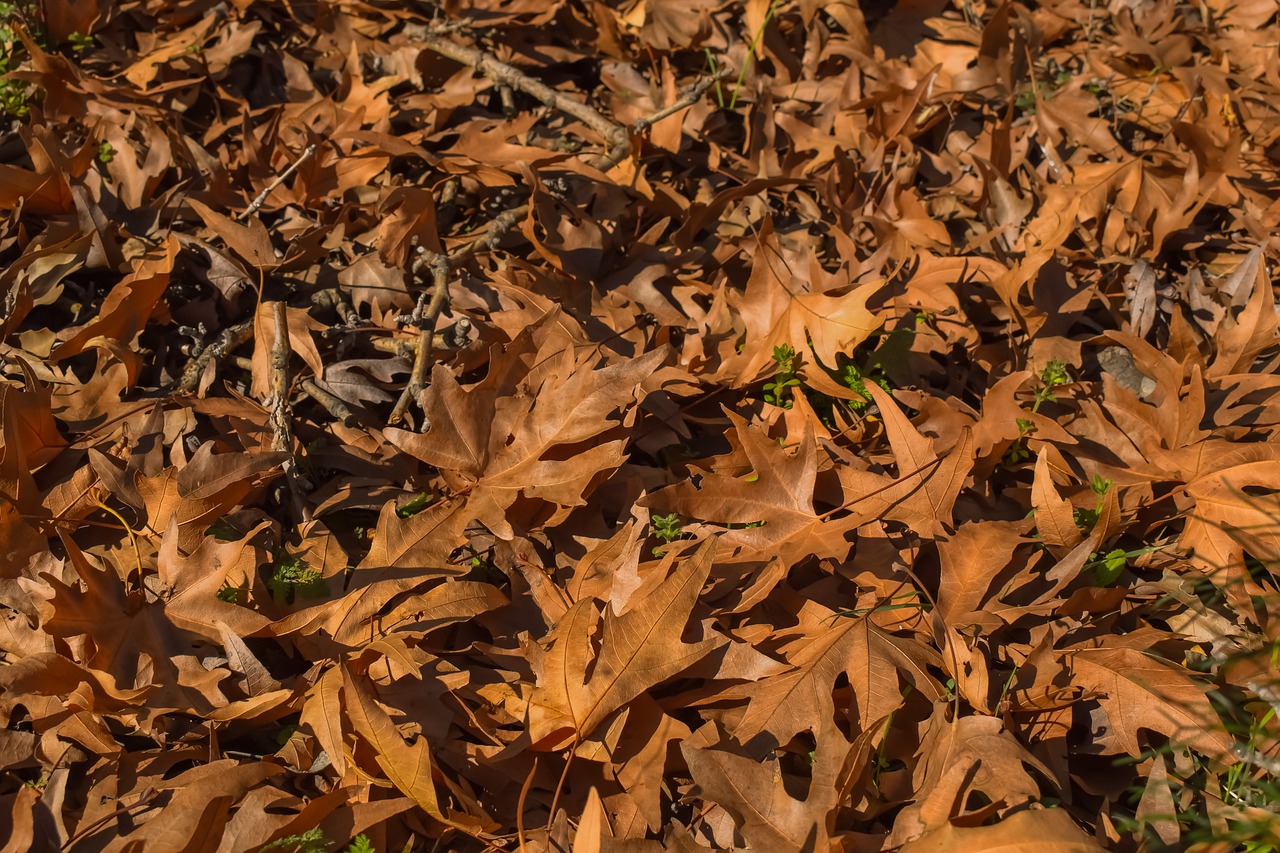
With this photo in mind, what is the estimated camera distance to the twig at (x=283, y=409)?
75.5 inches

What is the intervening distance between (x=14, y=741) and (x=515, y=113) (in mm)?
2020

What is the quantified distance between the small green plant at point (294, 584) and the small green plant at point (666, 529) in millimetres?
612

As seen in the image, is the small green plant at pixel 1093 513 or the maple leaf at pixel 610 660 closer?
the maple leaf at pixel 610 660

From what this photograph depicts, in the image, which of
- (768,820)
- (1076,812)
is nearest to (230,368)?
(768,820)

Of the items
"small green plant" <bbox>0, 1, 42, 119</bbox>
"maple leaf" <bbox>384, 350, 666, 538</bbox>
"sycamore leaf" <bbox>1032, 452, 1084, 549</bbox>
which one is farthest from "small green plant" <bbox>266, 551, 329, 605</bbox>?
"small green plant" <bbox>0, 1, 42, 119</bbox>

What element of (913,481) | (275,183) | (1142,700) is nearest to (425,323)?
(275,183)

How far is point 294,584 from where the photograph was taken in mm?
1765

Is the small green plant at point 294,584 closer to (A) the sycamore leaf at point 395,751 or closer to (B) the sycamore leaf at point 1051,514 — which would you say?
(A) the sycamore leaf at point 395,751

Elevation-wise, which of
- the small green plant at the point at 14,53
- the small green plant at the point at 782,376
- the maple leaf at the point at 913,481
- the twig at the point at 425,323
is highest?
the small green plant at the point at 14,53

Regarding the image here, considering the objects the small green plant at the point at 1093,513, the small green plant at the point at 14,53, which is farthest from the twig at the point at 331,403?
the small green plant at the point at 1093,513

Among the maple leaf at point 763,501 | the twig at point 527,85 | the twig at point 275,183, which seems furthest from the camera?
the twig at point 527,85

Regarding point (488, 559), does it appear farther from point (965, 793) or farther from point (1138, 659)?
point (1138, 659)

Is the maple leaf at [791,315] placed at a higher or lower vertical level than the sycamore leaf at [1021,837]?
higher

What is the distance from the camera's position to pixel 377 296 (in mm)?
2295
